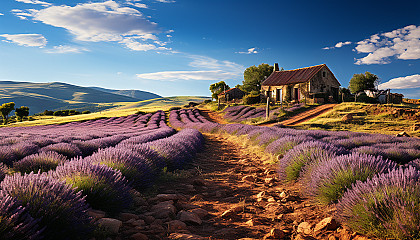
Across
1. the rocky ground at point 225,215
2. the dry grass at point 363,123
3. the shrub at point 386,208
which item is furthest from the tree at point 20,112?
the shrub at point 386,208

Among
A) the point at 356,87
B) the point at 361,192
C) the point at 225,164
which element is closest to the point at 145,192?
the point at 361,192

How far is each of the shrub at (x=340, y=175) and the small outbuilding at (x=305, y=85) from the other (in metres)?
32.1

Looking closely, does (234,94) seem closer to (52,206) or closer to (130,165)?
(130,165)

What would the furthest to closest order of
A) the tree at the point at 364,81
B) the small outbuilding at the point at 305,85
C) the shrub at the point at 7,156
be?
1. the tree at the point at 364,81
2. the small outbuilding at the point at 305,85
3. the shrub at the point at 7,156

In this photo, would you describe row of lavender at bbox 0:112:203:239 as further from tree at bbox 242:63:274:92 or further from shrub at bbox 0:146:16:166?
tree at bbox 242:63:274:92

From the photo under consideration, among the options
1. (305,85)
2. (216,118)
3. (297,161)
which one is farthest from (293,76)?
(297,161)

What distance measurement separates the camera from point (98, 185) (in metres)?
2.69

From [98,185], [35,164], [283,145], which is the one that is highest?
[98,185]

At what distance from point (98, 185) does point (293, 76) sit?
4042cm

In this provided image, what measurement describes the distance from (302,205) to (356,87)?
66456mm

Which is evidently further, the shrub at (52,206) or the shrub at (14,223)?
the shrub at (52,206)

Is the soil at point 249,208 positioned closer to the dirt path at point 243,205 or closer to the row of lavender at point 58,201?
the dirt path at point 243,205

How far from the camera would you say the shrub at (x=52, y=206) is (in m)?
1.87

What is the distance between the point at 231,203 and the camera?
3.63 m
